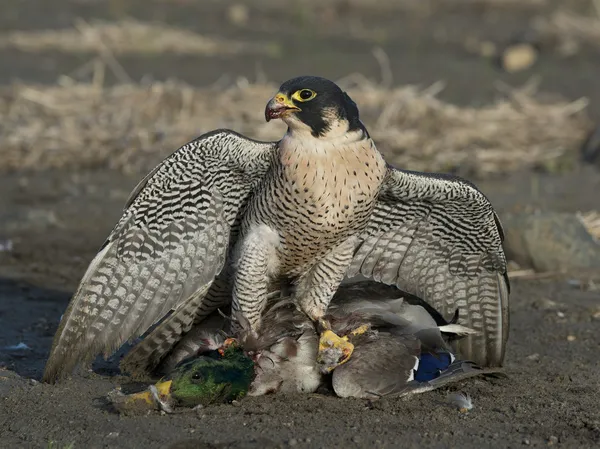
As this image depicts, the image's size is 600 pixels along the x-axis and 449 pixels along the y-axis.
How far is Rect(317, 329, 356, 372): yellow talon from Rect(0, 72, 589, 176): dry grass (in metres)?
5.00

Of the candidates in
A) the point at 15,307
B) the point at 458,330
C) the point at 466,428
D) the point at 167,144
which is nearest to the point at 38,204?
the point at 167,144

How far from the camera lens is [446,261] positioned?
6.28 metres

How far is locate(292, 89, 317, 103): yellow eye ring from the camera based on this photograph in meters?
5.51

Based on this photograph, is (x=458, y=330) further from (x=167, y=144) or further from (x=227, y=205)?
(x=167, y=144)

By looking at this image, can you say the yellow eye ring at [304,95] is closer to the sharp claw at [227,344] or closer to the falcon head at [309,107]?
the falcon head at [309,107]

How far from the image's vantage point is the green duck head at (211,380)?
5359 mm

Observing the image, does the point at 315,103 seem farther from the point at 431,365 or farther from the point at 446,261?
the point at 431,365

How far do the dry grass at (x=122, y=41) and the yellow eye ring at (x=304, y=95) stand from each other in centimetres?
1043

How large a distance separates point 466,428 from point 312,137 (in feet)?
5.07

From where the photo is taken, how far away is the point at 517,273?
320 inches

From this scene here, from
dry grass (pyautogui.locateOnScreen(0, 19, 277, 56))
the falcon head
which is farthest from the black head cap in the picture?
dry grass (pyautogui.locateOnScreen(0, 19, 277, 56))

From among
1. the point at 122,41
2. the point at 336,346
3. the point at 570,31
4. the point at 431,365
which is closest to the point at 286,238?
the point at 336,346

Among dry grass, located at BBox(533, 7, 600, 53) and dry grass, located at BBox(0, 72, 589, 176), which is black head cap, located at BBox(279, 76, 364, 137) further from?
dry grass, located at BBox(533, 7, 600, 53)

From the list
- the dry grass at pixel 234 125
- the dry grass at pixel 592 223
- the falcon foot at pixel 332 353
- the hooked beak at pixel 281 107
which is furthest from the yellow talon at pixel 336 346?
the dry grass at pixel 234 125
